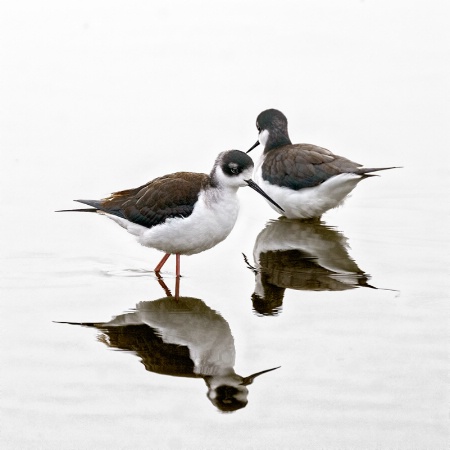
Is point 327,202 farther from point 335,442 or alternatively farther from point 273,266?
point 335,442

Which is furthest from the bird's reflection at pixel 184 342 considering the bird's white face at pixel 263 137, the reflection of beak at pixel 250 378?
the bird's white face at pixel 263 137

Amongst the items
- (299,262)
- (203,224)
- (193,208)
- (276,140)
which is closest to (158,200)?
(193,208)

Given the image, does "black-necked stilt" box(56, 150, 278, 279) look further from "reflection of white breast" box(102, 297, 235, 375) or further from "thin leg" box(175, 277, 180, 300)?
"reflection of white breast" box(102, 297, 235, 375)

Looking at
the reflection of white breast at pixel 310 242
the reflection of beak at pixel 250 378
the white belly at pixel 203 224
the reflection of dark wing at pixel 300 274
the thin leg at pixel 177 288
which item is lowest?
the reflection of beak at pixel 250 378

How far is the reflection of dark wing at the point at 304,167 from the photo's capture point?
10.4 metres

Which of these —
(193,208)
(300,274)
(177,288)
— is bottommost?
(177,288)

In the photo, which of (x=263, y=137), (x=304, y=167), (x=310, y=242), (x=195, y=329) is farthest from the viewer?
(x=263, y=137)

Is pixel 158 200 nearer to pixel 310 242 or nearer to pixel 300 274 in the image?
pixel 300 274

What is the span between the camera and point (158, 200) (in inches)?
336

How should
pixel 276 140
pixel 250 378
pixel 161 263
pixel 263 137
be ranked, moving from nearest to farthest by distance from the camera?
pixel 250 378, pixel 161 263, pixel 276 140, pixel 263 137

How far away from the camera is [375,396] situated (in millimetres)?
6172

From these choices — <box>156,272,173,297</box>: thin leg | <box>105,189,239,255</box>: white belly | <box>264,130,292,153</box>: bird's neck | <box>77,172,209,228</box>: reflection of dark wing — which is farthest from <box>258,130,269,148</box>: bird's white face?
<box>105,189,239,255</box>: white belly

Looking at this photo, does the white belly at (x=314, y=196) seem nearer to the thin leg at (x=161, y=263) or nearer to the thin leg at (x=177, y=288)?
the thin leg at (x=161, y=263)

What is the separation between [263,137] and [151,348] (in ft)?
18.3
